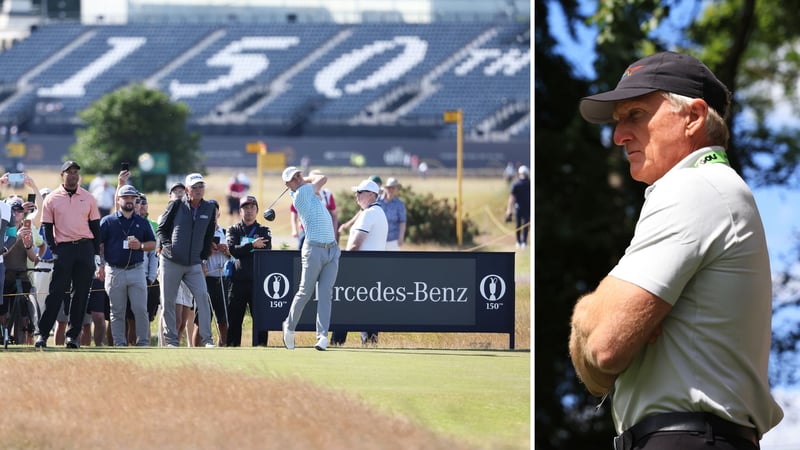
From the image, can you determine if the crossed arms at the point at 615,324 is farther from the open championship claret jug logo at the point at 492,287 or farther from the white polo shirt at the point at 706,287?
the open championship claret jug logo at the point at 492,287

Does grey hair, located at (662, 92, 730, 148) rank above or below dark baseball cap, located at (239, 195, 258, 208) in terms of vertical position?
above

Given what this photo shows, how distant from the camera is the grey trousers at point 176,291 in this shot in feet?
16.6

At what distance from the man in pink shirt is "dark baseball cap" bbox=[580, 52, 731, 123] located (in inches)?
116

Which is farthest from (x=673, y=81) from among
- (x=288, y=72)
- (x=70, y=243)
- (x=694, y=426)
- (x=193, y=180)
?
(x=288, y=72)

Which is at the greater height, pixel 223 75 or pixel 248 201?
pixel 223 75

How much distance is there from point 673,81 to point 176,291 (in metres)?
3.05

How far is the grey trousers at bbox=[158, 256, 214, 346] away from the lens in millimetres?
5055

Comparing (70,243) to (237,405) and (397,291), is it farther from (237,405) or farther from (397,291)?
(397,291)

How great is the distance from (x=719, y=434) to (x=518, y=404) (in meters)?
2.57

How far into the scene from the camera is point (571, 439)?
44.0 ft

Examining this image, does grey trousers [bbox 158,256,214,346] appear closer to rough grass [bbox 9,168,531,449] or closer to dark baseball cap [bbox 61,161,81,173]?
rough grass [bbox 9,168,531,449]

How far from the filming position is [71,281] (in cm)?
504

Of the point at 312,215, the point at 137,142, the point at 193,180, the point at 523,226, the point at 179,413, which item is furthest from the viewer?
the point at 137,142

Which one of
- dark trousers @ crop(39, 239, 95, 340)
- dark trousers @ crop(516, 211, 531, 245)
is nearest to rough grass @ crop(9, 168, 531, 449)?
dark trousers @ crop(39, 239, 95, 340)
